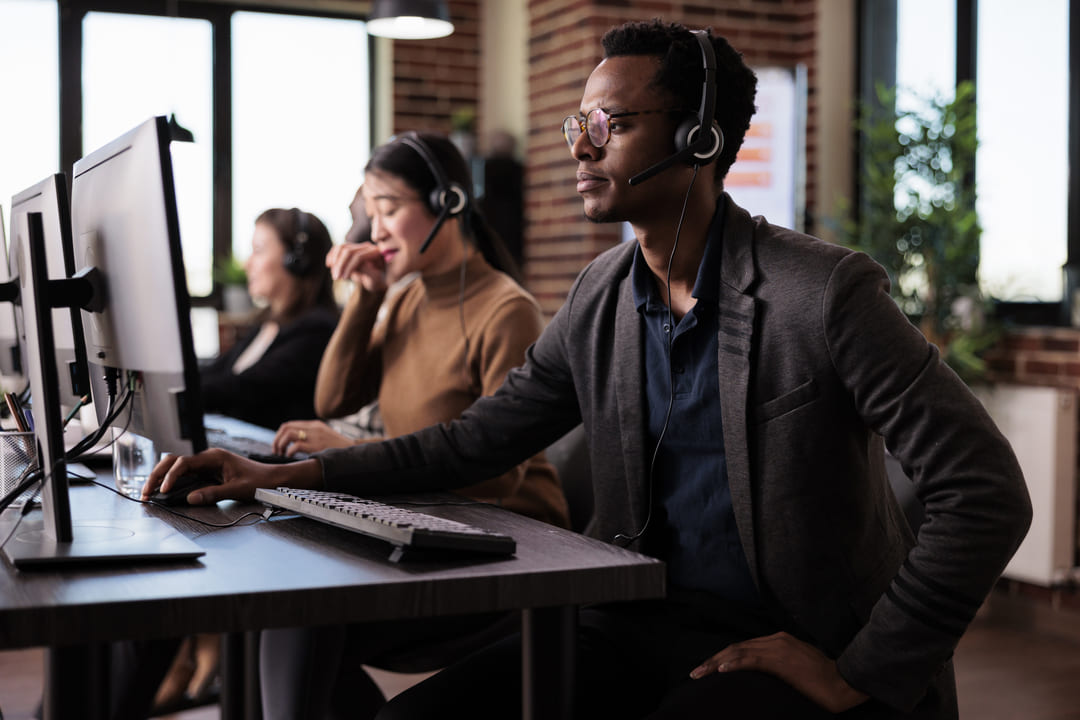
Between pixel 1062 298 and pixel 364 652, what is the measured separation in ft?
9.45

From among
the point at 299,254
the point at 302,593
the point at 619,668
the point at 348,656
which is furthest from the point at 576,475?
the point at 299,254

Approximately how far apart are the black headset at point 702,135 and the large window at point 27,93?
14.5ft

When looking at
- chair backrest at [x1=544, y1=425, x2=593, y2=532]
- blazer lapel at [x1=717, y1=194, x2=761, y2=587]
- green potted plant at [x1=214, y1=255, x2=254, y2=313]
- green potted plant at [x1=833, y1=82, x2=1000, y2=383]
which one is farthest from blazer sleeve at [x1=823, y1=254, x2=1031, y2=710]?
green potted plant at [x1=214, y1=255, x2=254, y2=313]

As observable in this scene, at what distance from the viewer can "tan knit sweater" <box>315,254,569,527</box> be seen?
1931 mm

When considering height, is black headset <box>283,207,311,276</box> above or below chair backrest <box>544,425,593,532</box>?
above

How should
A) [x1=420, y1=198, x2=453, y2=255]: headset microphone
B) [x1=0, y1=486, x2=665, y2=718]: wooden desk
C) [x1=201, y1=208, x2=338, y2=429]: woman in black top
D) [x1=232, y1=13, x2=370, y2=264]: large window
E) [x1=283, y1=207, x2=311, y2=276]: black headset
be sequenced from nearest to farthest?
[x1=0, y1=486, x2=665, y2=718]: wooden desk
[x1=420, y1=198, x2=453, y2=255]: headset microphone
[x1=201, y1=208, x2=338, y2=429]: woman in black top
[x1=283, y1=207, x2=311, y2=276]: black headset
[x1=232, y1=13, x2=370, y2=264]: large window

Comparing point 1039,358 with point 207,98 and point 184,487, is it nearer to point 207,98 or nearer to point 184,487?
point 184,487

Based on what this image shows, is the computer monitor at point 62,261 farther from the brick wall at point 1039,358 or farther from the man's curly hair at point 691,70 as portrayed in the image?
the brick wall at point 1039,358

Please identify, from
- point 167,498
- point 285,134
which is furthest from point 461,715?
point 285,134

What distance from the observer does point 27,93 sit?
5.14 metres

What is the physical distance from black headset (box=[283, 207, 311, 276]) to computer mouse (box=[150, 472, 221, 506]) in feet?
5.81

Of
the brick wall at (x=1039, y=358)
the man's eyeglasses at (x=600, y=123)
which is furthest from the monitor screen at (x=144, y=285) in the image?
the brick wall at (x=1039, y=358)

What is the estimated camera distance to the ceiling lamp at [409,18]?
11.6ft

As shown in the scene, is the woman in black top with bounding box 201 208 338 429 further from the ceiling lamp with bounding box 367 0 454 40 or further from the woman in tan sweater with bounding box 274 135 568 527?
the ceiling lamp with bounding box 367 0 454 40
